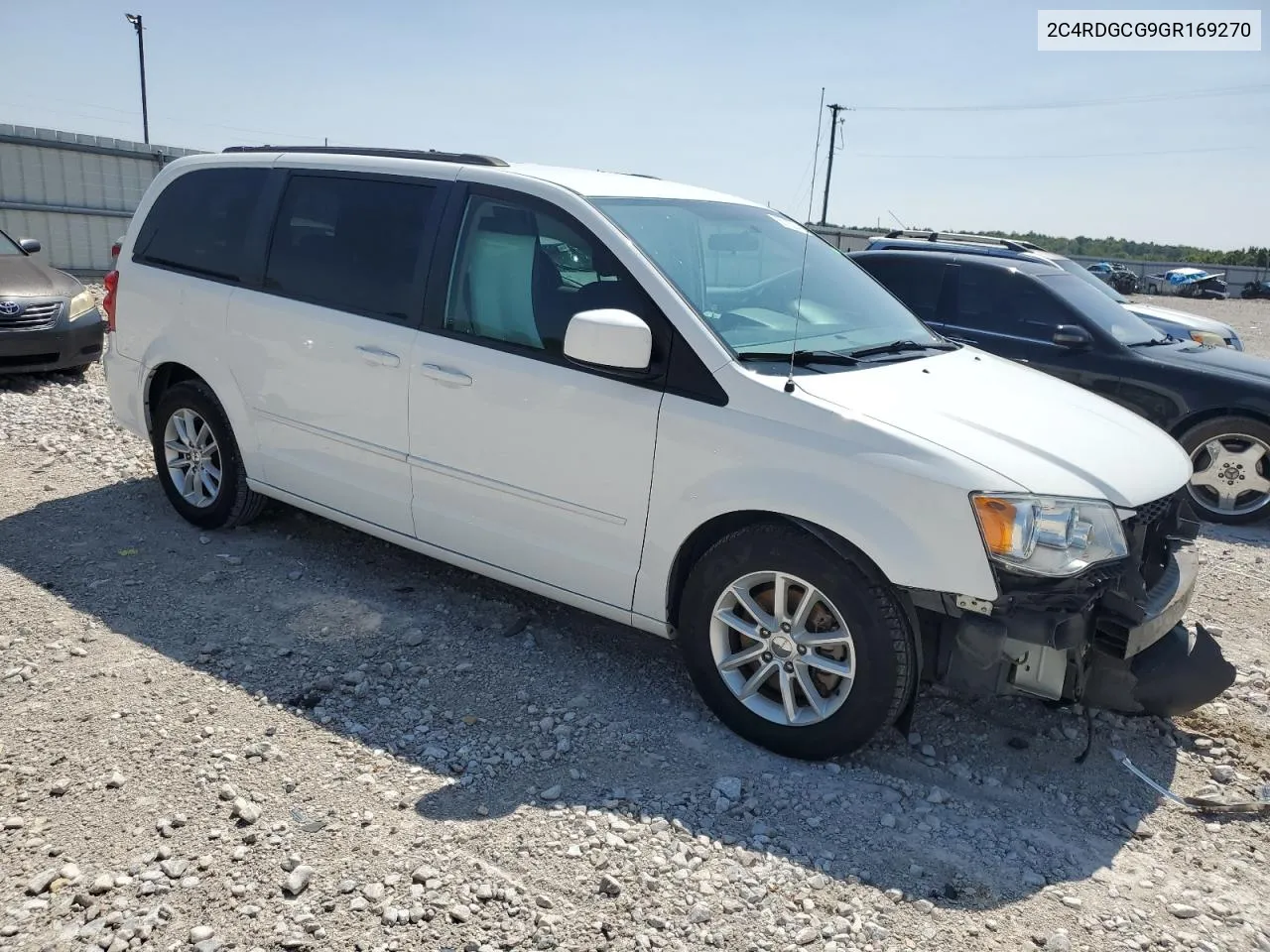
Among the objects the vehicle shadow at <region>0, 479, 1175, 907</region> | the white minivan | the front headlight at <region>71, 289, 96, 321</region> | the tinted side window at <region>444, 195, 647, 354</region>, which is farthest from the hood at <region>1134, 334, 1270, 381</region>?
the front headlight at <region>71, 289, 96, 321</region>

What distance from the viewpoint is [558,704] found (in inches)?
155

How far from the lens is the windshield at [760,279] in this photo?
3.85 metres

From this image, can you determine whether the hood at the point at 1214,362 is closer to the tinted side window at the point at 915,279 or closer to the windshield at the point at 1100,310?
the windshield at the point at 1100,310

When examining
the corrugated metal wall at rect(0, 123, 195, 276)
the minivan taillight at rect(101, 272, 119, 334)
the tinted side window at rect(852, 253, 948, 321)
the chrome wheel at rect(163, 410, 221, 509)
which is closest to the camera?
the chrome wheel at rect(163, 410, 221, 509)

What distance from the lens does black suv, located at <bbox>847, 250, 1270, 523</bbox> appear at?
7141 mm

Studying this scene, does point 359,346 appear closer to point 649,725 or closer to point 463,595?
point 463,595

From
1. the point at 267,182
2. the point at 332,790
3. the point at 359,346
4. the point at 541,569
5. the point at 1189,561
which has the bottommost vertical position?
the point at 332,790

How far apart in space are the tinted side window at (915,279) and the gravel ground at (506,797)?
154 inches

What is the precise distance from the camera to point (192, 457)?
5.49 m

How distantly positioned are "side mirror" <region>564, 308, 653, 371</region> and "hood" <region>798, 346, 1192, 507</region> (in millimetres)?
570

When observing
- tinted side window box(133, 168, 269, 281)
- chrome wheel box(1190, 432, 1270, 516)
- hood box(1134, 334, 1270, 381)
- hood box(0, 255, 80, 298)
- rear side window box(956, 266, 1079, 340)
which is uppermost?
tinted side window box(133, 168, 269, 281)

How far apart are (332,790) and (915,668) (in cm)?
196

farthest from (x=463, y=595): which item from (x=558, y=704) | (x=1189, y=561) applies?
(x=1189, y=561)

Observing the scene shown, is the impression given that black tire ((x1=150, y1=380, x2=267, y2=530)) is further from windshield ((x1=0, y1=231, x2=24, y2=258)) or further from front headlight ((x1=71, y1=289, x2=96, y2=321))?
windshield ((x1=0, y1=231, x2=24, y2=258))
